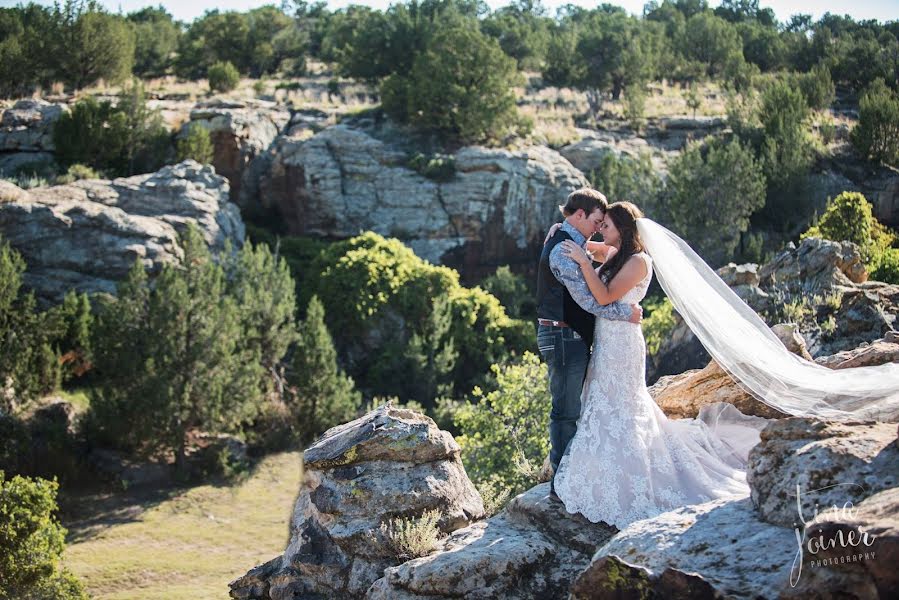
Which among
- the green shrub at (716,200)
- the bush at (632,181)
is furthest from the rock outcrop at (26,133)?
the green shrub at (716,200)

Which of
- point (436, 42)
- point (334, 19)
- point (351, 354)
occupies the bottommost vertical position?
point (351, 354)

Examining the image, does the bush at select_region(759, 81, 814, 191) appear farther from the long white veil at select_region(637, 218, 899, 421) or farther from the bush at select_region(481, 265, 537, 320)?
the long white veil at select_region(637, 218, 899, 421)

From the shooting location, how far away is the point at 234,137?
1270 inches

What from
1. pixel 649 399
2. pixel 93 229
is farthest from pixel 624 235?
pixel 93 229

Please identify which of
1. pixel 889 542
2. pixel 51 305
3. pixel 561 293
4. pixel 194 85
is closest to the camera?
pixel 889 542

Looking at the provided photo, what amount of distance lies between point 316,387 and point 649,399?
1696 centimetres

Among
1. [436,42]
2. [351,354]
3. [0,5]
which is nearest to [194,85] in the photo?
[0,5]

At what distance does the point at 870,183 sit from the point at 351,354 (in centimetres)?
2147

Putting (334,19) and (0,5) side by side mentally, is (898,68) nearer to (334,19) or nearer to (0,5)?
(334,19)

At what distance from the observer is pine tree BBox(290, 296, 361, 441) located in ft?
76.2

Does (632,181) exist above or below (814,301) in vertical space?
above

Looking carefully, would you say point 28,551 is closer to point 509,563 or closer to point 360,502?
point 360,502

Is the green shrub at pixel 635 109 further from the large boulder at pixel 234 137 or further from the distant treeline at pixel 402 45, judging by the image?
the large boulder at pixel 234 137

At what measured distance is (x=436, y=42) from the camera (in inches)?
1371
